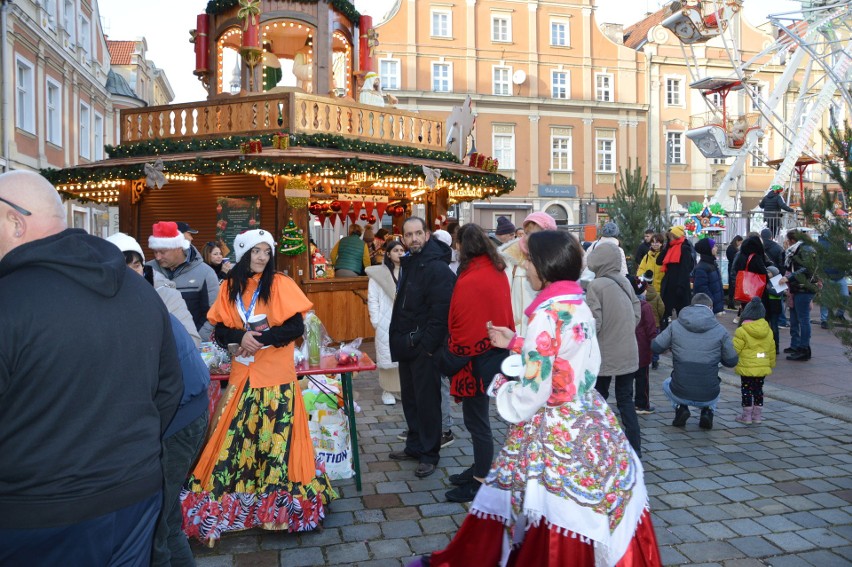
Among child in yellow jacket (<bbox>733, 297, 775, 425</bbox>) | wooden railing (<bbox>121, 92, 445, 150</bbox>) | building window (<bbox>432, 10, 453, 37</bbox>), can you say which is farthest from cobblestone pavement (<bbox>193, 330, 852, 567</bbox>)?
building window (<bbox>432, 10, 453, 37</bbox>)

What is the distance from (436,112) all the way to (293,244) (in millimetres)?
26318

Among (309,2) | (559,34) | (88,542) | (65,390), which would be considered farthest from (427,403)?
(559,34)

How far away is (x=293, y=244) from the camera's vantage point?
11648 mm

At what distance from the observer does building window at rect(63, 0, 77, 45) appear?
26258mm

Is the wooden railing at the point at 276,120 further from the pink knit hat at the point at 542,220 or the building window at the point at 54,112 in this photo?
the building window at the point at 54,112

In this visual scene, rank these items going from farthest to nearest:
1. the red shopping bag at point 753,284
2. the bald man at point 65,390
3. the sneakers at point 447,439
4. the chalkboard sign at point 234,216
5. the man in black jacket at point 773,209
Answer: the man in black jacket at point 773,209 < the chalkboard sign at point 234,216 < the red shopping bag at point 753,284 < the sneakers at point 447,439 < the bald man at point 65,390

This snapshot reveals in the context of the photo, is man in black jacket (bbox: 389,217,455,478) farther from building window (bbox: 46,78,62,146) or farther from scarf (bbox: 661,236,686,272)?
building window (bbox: 46,78,62,146)

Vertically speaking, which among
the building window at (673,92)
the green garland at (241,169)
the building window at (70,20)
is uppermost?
the building window at (673,92)

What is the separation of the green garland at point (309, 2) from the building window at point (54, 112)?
13703mm

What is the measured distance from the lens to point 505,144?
1487 inches

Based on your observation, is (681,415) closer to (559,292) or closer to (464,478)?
(464,478)

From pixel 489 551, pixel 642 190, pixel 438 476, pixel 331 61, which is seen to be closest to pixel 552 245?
pixel 489 551

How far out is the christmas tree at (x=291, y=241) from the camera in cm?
1159

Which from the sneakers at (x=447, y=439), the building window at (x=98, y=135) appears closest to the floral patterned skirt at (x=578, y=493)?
the sneakers at (x=447, y=439)
